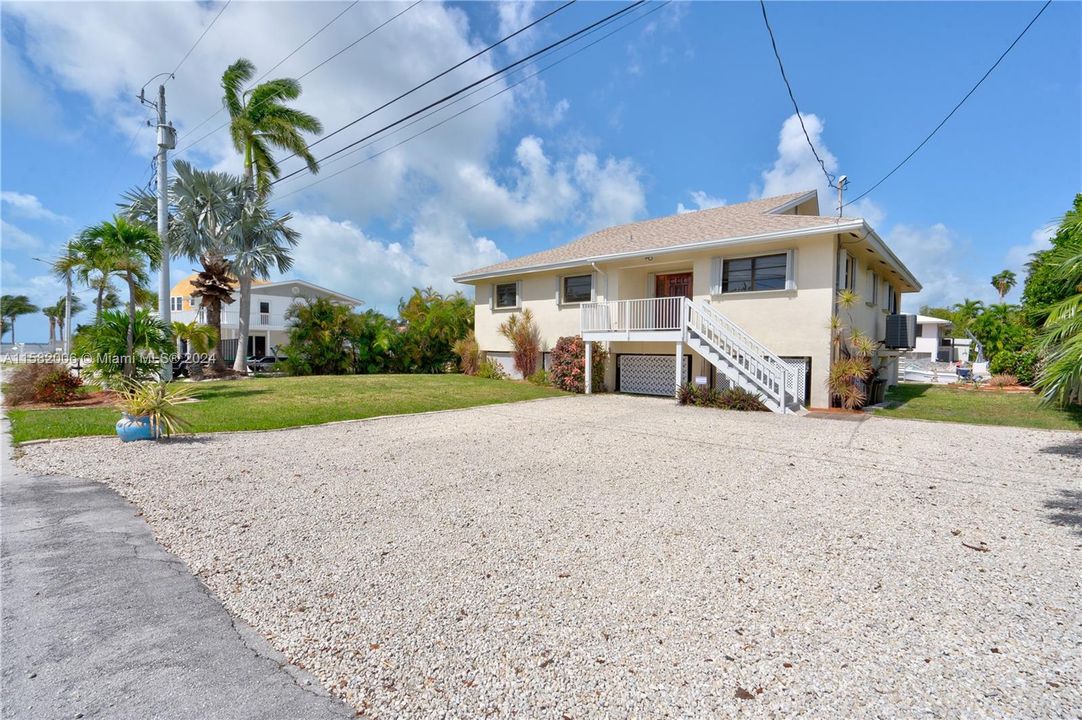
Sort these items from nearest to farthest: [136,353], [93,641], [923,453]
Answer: [93,641] < [923,453] < [136,353]

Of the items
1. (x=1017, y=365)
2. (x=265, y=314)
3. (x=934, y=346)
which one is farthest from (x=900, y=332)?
(x=265, y=314)

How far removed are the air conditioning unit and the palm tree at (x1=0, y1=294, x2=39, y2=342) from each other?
100546 millimetres

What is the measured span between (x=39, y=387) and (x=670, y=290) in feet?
58.3

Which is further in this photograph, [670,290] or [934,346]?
[934,346]

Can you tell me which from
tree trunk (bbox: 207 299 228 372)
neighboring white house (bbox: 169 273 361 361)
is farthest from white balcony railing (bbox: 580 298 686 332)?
neighboring white house (bbox: 169 273 361 361)

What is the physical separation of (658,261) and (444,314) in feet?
36.8

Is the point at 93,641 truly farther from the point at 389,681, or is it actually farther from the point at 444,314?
the point at 444,314

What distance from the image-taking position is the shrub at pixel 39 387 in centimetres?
1182

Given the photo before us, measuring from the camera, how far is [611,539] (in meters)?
4.12

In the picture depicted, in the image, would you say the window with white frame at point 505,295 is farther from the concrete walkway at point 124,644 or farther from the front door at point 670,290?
the concrete walkway at point 124,644

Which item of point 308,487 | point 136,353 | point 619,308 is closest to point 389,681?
point 308,487

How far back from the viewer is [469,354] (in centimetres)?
2112

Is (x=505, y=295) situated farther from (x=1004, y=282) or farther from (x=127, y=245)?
(x=1004, y=282)

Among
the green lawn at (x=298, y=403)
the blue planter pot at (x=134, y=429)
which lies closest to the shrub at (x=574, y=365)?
the green lawn at (x=298, y=403)
